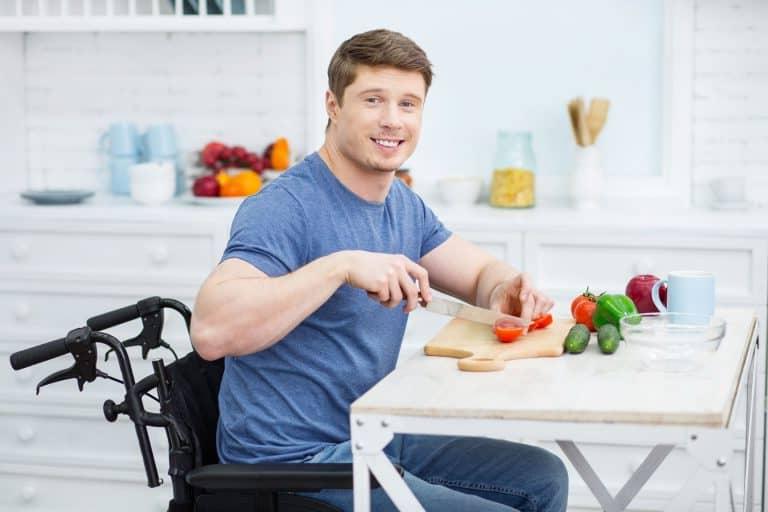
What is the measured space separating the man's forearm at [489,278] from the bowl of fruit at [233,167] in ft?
5.42

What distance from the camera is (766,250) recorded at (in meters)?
3.53

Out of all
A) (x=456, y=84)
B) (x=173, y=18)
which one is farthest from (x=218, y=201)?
(x=456, y=84)

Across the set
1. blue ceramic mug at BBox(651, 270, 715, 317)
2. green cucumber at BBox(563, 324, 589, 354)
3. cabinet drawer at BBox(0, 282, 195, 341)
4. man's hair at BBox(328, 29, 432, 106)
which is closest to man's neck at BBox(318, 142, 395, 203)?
man's hair at BBox(328, 29, 432, 106)

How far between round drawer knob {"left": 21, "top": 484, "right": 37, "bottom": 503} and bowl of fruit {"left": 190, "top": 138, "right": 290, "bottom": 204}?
41.5 inches

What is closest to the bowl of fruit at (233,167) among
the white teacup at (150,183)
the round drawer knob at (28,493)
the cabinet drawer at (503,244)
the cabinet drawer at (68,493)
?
the white teacup at (150,183)

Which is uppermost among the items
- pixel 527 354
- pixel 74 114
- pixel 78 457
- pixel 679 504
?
pixel 74 114

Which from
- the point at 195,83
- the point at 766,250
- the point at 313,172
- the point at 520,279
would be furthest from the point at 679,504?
the point at 195,83

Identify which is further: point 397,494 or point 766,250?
point 766,250

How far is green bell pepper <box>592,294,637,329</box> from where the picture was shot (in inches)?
90.0

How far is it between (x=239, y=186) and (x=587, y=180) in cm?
112

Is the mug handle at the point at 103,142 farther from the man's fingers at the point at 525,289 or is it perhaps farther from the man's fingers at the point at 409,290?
the man's fingers at the point at 409,290

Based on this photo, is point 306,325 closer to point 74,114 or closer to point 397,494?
point 397,494

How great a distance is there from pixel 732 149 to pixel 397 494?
2.57 meters

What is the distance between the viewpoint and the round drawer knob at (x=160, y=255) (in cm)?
386
